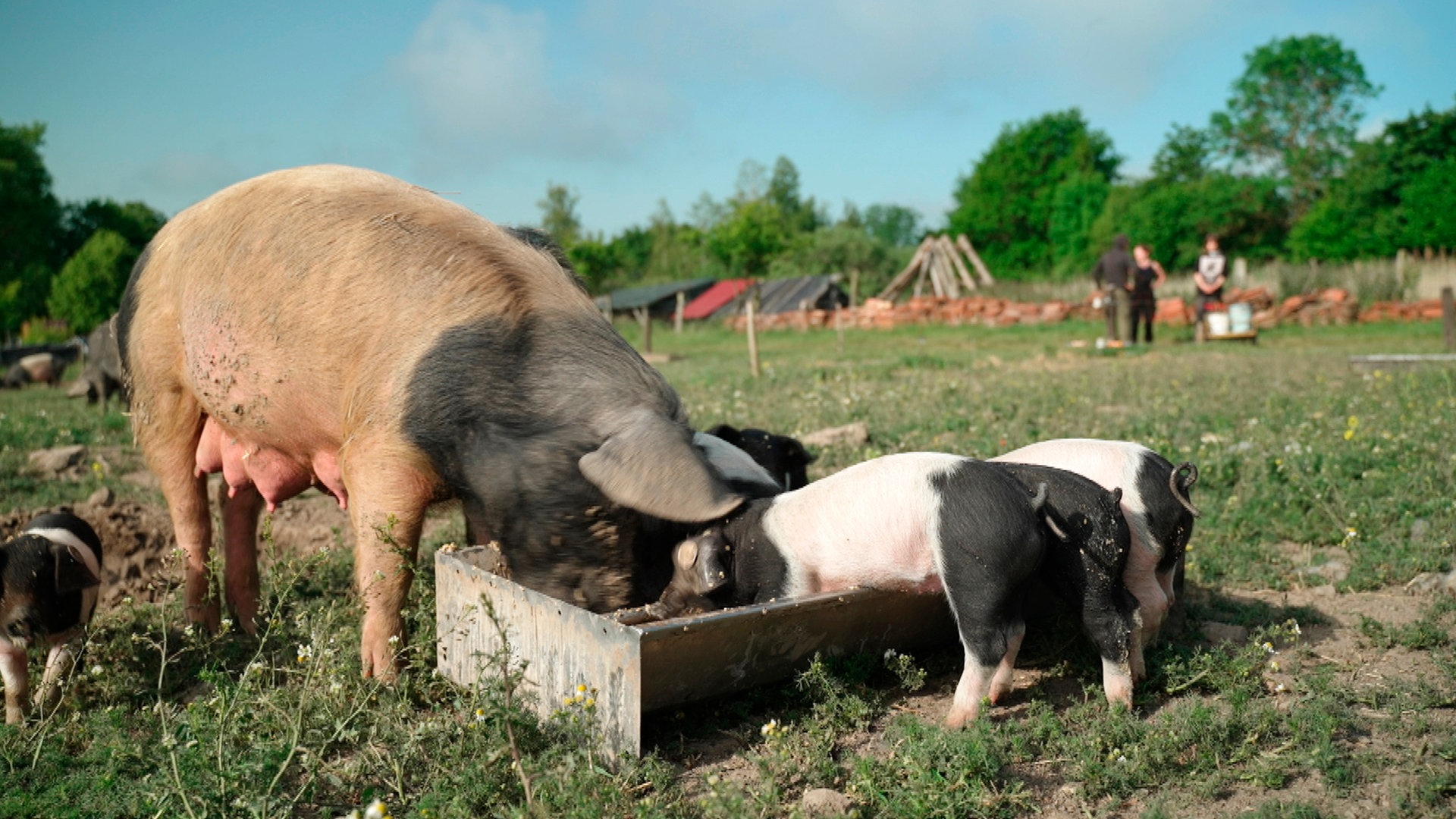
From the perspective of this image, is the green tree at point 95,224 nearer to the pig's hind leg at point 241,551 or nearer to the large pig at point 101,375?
the large pig at point 101,375

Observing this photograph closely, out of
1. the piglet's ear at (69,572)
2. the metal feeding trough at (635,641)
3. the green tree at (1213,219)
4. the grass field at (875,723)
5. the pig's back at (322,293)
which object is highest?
the green tree at (1213,219)

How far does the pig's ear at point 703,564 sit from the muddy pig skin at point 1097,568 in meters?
1.10

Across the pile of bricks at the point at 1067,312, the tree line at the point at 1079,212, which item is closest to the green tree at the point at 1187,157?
the tree line at the point at 1079,212

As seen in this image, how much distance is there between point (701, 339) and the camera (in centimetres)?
3353

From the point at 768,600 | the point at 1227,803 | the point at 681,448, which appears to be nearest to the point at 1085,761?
the point at 1227,803

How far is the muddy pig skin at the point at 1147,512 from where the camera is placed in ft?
13.3

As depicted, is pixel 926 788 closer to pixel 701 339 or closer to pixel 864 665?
pixel 864 665

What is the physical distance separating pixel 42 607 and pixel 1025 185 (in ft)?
212

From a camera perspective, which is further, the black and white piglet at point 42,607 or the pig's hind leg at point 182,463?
the pig's hind leg at point 182,463

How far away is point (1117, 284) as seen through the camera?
19.7 m

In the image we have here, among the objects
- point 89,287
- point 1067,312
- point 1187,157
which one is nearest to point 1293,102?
point 1187,157

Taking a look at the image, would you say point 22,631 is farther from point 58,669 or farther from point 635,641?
point 635,641

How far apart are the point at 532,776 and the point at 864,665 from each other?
1.36 m

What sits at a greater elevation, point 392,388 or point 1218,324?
point 392,388
